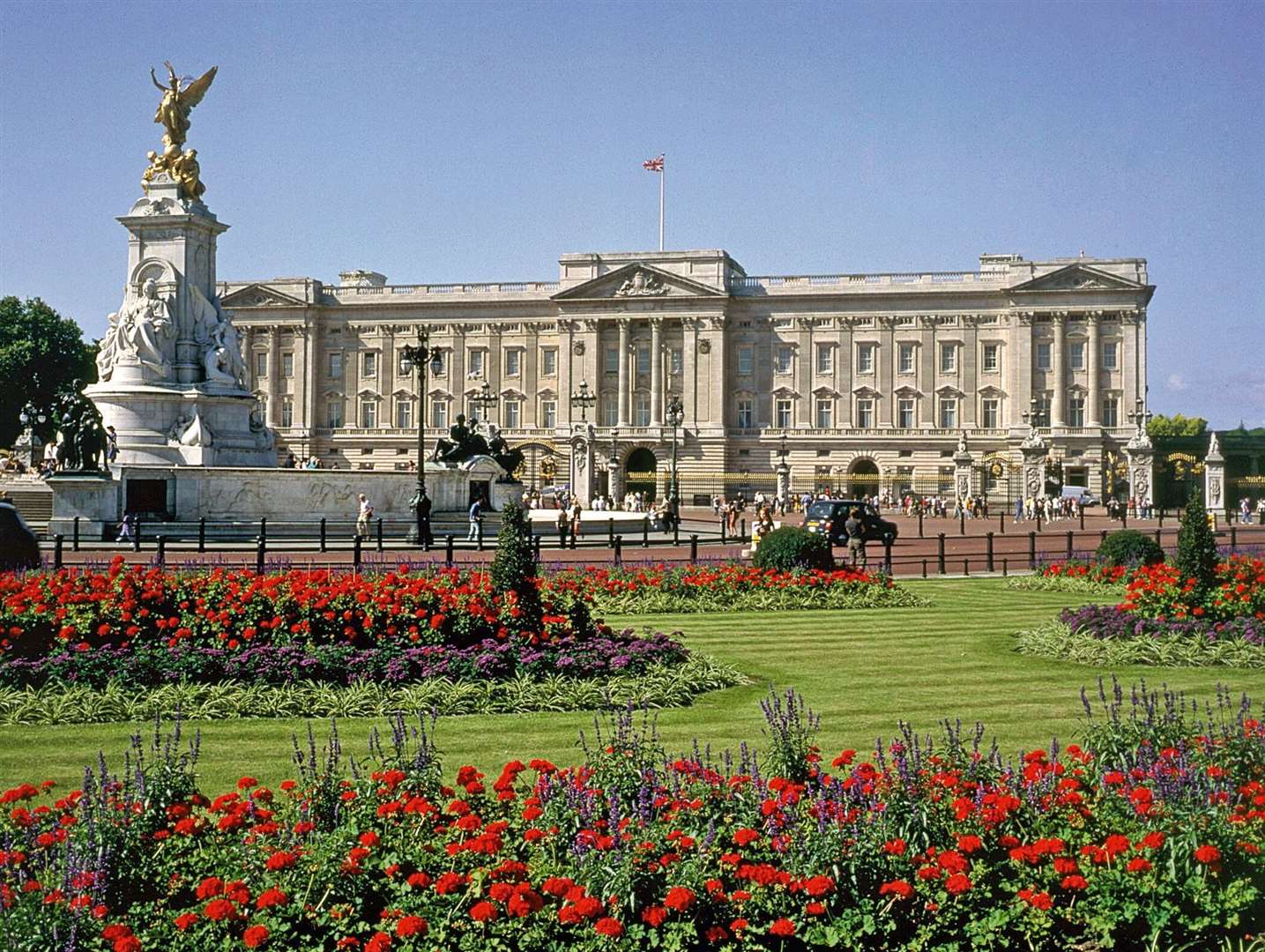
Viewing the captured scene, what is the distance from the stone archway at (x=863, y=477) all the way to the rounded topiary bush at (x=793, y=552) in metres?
67.5

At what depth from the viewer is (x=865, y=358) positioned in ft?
303

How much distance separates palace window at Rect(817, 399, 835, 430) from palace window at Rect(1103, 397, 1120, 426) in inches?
760

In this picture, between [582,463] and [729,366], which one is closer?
[582,463]

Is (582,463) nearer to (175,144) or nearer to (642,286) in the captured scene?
(642,286)

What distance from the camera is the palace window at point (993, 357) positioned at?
90125mm

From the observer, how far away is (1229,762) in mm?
7605

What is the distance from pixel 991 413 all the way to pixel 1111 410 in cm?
825

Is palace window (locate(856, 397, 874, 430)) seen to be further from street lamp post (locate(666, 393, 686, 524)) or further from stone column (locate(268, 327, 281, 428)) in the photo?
stone column (locate(268, 327, 281, 428))

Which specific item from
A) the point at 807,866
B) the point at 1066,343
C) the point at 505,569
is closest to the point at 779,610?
the point at 505,569

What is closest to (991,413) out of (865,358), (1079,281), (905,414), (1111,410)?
(905,414)

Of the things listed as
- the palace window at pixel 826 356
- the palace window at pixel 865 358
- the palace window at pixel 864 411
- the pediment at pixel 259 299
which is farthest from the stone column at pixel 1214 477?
the pediment at pixel 259 299

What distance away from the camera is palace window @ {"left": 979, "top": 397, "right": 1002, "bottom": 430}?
9012cm

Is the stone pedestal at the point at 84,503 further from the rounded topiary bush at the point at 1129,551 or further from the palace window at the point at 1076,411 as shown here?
the palace window at the point at 1076,411

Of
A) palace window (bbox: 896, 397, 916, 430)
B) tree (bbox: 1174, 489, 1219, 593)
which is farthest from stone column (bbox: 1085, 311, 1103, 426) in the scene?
tree (bbox: 1174, 489, 1219, 593)
